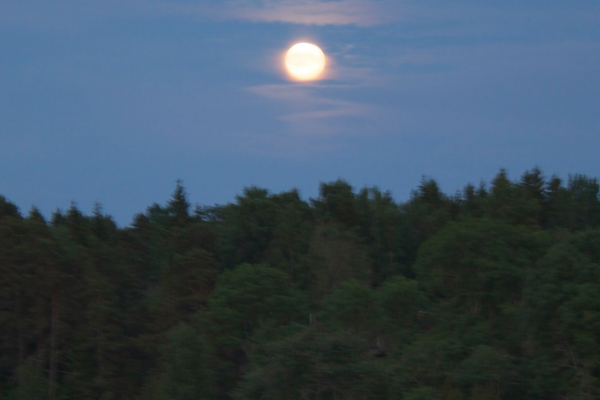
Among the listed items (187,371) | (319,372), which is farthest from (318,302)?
(319,372)

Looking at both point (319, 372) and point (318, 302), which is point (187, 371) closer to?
point (319, 372)

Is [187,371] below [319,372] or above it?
above

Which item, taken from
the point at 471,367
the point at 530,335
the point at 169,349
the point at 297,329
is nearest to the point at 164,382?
the point at 169,349

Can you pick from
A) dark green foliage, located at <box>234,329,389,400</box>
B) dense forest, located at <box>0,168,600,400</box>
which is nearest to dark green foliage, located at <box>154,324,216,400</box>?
dense forest, located at <box>0,168,600,400</box>

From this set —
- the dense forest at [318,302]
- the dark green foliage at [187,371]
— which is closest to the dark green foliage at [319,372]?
the dense forest at [318,302]

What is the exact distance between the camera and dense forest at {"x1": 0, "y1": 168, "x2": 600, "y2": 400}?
27.0 metres

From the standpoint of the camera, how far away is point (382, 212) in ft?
166

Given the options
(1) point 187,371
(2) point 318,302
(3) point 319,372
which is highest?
(2) point 318,302

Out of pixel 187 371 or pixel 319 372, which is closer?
pixel 319 372

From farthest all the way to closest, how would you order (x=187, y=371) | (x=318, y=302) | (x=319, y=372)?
(x=318, y=302)
(x=187, y=371)
(x=319, y=372)

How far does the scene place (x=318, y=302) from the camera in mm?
40312

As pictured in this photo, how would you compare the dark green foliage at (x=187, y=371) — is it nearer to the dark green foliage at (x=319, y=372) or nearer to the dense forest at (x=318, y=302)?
the dense forest at (x=318, y=302)

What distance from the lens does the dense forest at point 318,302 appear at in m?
27.0

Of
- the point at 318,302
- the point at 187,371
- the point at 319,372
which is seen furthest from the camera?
the point at 318,302
